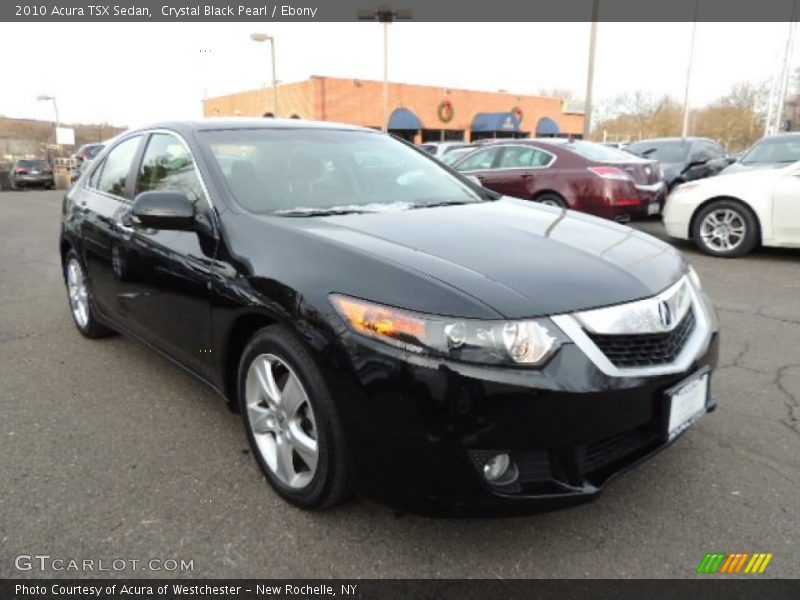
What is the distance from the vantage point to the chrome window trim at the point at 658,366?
1.94m

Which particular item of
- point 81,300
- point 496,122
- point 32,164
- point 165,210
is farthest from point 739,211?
point 496,122

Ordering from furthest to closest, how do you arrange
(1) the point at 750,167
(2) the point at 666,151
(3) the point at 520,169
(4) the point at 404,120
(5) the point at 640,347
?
(4) the point at 404,120, (2) the point at 666,151, (3) the point at 520,169, (1) the point at 750,167, (5) the point at 640,347

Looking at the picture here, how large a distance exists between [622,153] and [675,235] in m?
2.03

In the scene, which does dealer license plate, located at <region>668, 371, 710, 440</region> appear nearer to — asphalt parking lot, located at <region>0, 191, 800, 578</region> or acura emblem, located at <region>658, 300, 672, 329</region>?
acura emblem, located at <region>658, 300, 672, 329</region>

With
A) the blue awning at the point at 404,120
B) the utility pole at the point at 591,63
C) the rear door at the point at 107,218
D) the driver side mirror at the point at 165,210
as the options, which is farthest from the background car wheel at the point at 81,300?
the blue awning at the point at 404,120

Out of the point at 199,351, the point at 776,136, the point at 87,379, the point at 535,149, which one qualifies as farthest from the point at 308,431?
the point at 776,136

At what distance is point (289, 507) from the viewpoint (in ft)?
8.01

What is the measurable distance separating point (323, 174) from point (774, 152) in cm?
708

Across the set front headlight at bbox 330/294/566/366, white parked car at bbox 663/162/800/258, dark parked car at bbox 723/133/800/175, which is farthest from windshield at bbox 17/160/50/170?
front headlight at bbox 330/294/566/366

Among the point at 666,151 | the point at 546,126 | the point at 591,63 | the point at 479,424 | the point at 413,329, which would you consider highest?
the point at 591,63

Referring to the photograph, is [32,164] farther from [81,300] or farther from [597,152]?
[81,300]

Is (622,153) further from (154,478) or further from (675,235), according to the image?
(154,478)

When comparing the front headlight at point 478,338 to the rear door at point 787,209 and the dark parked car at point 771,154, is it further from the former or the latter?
the dark parked car at point 771,154
